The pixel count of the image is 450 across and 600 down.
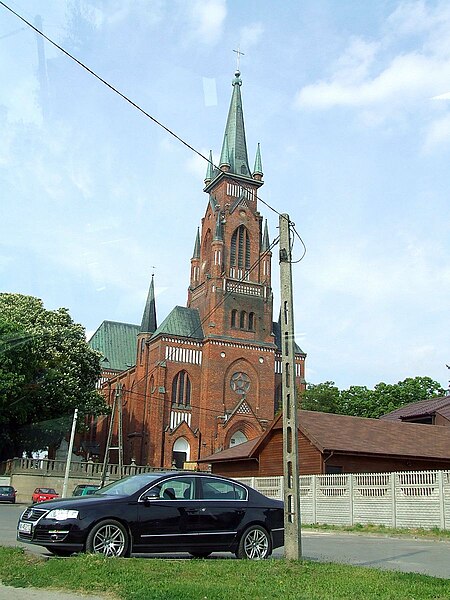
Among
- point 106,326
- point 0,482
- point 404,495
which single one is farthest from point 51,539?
point 106,326

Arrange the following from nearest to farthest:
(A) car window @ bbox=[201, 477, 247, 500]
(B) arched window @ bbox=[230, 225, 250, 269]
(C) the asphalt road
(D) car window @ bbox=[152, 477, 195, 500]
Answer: (D) car window @ bbox=[152, 477, 195, 500] → (A) car window @ bbox=[201, 477, 247, 500] → (C) the asphalt road → (B) arched window @ bbox=[230, 225, 250, 269]

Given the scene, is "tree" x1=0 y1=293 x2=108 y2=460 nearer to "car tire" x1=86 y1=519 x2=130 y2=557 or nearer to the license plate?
the license plate

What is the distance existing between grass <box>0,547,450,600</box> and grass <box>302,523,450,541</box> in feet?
36.3

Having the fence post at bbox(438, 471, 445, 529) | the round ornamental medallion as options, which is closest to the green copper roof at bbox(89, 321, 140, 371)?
the round ornamental medallion

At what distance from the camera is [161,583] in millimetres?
7914

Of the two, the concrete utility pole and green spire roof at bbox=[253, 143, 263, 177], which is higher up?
green spire roof at bbox=[253, 143, 263, 177]

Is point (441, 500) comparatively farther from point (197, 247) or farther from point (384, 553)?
point (197, 247)

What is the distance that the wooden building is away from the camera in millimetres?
28688

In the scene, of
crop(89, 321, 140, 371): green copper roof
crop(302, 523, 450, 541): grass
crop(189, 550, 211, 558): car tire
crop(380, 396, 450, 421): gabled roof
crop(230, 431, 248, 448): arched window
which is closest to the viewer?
crop(189, 550, 211, 558): car tire

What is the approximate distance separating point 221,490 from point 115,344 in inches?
2784

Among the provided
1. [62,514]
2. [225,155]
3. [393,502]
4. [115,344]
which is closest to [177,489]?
[62,514]

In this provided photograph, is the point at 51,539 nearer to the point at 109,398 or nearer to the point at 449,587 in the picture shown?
the point at 449,587

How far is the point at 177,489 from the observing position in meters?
11.2

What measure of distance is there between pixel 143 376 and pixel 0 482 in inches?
945
